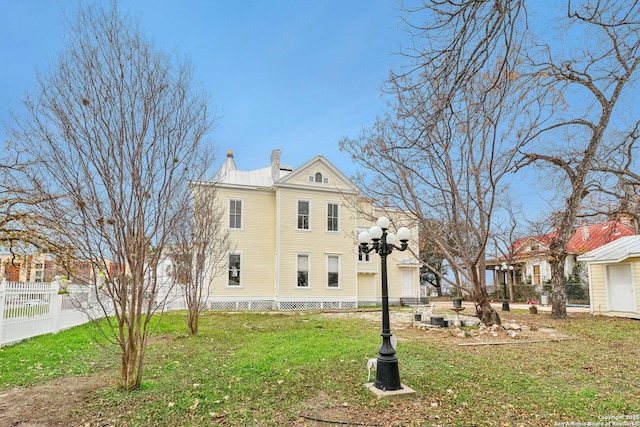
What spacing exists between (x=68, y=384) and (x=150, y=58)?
4.93 m

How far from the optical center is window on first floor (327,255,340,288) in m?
21.0

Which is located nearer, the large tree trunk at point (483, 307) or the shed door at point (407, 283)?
the large tree trunk at point (483, 307)

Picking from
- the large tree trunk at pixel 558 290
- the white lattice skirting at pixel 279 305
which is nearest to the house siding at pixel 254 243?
the white lattice skirting at pixel 279 305

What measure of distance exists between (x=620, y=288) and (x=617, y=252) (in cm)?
155

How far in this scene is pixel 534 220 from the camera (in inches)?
694

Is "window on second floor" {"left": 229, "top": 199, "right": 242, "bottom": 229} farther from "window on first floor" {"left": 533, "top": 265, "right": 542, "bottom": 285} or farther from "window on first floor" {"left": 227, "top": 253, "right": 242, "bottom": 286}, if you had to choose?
"window on first floor" {"left": 533, "top": 265, "right": 542, "bottom": 285}

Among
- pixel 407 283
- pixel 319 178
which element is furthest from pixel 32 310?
pixel 407 283

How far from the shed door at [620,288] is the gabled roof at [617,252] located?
58 centimetres

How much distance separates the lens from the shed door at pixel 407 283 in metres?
23.5

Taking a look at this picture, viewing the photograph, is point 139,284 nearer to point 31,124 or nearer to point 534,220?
point 31,124

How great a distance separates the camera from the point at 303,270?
2050cm

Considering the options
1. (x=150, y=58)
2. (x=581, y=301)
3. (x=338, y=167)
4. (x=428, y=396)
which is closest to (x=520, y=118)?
(x=428, y=396)

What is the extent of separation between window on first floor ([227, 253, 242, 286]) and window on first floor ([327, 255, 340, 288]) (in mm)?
4902

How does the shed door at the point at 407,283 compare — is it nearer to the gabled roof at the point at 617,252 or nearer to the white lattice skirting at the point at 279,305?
the white lattice skirting at the point at 279,305
